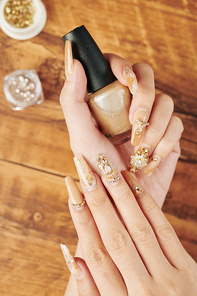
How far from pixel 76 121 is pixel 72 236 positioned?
1.36 ft

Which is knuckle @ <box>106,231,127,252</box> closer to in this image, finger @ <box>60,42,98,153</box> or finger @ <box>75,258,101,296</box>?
finger @ <box>75,258,101,296</box>

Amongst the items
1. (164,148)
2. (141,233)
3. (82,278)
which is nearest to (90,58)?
(164,148)

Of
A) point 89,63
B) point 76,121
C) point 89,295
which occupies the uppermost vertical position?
point 89,63

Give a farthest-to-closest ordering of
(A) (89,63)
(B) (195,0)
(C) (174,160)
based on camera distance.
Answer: (B) (195,0) < (C) (174,160) < (A) (89,63)

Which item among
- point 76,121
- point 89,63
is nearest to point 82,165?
point 76,121

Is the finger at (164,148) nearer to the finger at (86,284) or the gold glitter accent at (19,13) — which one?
the finger at (86,284)

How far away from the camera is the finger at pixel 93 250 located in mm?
526

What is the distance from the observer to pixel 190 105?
825mm

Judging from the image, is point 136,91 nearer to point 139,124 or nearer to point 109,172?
point 139,124

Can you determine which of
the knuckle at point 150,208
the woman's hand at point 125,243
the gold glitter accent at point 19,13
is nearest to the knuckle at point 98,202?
the woman's hand at point 125,243

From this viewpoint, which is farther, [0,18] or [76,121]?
[0,18]

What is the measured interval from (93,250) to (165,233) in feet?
0.54

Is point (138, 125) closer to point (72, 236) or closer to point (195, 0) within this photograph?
point (72, 236)

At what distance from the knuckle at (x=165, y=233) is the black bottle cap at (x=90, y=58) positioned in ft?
1.11
